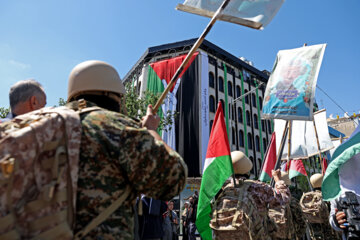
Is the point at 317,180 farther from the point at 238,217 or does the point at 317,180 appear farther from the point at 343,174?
the point at 238,217

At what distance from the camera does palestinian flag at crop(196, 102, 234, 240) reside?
472 centimetres

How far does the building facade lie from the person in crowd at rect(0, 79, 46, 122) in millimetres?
21217

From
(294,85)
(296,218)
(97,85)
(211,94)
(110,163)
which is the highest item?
(211,94)

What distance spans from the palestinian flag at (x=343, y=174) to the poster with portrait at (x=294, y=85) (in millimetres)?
2934

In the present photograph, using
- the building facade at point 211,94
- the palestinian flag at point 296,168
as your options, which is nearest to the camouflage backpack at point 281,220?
the palestinian flag at point 296,168

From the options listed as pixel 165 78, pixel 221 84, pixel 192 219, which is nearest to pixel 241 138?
pixel 221 84

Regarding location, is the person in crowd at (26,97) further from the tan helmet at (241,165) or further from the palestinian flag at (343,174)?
the palestinian flag at (343,174)

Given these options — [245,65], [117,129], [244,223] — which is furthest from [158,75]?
[117,129]

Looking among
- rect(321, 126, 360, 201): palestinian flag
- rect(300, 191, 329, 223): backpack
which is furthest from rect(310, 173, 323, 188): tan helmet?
rect(321, 126, 360, 201): palestinian flag

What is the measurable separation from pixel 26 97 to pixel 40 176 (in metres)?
1.38

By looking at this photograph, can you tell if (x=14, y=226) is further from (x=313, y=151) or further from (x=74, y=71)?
(x=313, y=151)

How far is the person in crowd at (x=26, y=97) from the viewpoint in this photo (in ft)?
8.36

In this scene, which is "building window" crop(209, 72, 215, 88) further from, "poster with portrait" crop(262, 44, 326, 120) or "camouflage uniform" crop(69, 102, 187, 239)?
"camouflage uniform" crop(69, 102, 187, 239)

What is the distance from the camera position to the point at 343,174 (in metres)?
3.69
